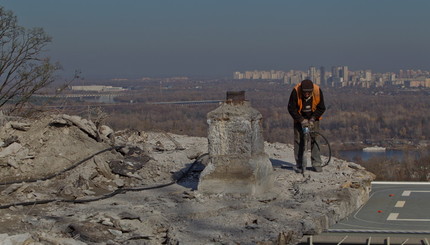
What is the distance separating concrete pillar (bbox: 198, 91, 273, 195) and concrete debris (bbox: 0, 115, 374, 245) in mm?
176

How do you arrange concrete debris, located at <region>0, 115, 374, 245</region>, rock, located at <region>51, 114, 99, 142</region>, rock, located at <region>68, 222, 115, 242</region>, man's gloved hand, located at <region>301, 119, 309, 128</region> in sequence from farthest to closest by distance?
rock, located at <region>51, 114, 99, 142</region>, man's gloved hand, located at <region>301, 119, 309, 128</region>, concrete debris, located at <region>0, 115, 374, 245</region>, rock, located at <region>68, 222, 115, 242</region>

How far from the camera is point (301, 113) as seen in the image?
39.9 ft

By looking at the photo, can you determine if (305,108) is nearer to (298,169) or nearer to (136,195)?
(298,169)

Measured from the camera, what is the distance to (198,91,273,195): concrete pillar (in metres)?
10.3

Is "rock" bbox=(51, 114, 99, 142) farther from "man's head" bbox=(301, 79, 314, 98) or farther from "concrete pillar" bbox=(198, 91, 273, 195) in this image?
"man's head" bbox=(301, 79, 314, 98)

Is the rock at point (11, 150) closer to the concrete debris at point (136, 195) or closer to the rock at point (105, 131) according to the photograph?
the concrete debris at point (136, 195)

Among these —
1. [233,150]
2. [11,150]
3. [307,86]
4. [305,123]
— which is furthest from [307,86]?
[11,150]

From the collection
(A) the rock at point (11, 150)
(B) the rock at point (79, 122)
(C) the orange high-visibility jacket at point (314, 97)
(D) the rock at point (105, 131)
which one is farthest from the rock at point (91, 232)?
(D) the rock at point (105, 131)

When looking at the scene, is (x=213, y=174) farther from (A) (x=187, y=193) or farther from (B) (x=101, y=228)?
(B) (x=101, y=228)

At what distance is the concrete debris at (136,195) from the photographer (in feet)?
26.7

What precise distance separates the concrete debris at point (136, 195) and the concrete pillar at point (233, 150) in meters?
0.18

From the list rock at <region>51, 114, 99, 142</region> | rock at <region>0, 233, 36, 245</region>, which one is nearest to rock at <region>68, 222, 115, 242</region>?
rock at <region>0, 233, 36, 245</region>

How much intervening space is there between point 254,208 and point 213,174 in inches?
41.5

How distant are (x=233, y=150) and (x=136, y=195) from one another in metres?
1.72
